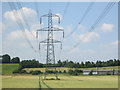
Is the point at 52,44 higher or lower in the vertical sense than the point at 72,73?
higher

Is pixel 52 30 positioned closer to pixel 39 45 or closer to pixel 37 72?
pixel 39 45

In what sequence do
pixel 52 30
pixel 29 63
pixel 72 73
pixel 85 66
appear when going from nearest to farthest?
pixel 52 30
pixel 72 73
pixel 29 63
pixel 85 66

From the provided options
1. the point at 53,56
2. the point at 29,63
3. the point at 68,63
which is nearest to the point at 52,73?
the point at 29,63

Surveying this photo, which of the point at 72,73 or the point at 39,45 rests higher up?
the point at 39,45

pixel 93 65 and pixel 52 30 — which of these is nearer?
pixel 52 30

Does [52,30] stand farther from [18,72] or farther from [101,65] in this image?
[101,65]

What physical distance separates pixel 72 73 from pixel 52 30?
77124 millimetres

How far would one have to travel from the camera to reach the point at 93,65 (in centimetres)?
19825

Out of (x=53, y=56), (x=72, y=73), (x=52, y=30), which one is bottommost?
(x=72, y=73)

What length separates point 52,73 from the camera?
109 m

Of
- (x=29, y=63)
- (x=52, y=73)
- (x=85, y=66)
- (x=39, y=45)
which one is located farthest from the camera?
(x=85, y=66)

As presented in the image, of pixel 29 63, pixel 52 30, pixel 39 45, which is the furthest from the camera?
pixel 29 63

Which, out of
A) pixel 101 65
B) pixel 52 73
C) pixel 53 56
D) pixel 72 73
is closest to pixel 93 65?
pixel 101 65

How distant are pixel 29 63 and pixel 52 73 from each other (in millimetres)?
45747
